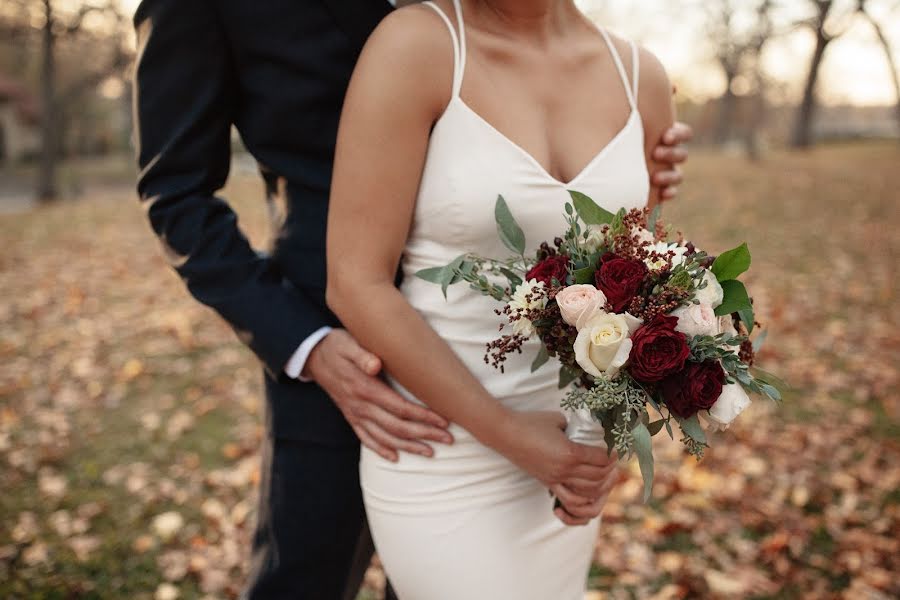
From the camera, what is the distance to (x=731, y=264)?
58.4 inches

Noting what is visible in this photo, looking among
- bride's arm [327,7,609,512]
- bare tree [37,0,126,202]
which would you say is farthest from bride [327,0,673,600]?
bare tree [37,0,126,202]

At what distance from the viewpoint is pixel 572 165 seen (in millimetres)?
1752

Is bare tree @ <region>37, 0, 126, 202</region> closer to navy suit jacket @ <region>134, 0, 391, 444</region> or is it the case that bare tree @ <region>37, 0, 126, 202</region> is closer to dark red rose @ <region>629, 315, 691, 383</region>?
navy suit jacket @ <region>134, 0, 391, 444</region>

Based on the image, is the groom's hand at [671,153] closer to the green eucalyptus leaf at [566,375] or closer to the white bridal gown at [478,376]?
the white bridal gown at [478,376]

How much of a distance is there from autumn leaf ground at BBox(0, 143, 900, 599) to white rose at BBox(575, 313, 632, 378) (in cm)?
247

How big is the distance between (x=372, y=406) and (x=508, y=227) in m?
0.57

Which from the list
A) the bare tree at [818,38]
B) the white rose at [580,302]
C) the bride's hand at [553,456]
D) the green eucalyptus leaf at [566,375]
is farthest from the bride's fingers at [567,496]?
the bare tree at [818,38]

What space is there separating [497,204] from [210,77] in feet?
2.54

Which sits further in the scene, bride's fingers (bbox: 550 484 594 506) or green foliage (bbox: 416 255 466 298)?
bride's fingers (bbox: 550 484 594 506)

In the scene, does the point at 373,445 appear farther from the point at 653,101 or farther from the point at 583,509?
the point at 653,101

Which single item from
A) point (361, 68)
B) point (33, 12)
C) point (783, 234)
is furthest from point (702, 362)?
point (33, 12)

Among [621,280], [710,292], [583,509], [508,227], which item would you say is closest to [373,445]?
[583,509]

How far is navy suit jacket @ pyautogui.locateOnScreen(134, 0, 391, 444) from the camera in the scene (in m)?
1.65

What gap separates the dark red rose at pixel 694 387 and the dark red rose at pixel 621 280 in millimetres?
181
